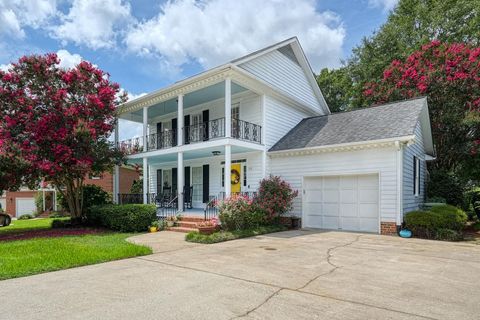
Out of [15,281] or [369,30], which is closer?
[15,281]

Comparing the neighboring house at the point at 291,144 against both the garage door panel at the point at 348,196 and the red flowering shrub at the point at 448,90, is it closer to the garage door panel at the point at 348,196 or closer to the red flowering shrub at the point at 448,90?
the garage door panel at the point at 348,196

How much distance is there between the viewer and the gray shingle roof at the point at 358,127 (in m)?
11.7

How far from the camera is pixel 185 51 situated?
1797cm

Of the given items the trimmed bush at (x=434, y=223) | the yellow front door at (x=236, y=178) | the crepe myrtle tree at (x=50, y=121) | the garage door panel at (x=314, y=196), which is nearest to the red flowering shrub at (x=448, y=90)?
the trimmed bush at (x=434, y=223)

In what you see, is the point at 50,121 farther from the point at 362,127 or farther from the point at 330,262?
the point at 362,127

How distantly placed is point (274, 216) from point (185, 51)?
36.2 feet

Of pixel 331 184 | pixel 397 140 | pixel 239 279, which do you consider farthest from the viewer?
pixel 331 184

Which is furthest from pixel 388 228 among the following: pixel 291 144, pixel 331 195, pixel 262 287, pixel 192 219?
pixel 262 287

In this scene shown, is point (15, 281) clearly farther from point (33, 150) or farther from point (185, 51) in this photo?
point (185, 51)

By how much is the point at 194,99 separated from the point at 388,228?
34.9 ft

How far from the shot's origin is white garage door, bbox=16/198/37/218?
33.1 m

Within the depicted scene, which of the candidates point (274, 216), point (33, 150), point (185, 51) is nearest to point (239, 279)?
point (274, 216)

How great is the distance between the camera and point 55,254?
25.1 ft

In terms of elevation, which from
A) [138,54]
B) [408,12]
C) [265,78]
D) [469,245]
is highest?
[408,12]
